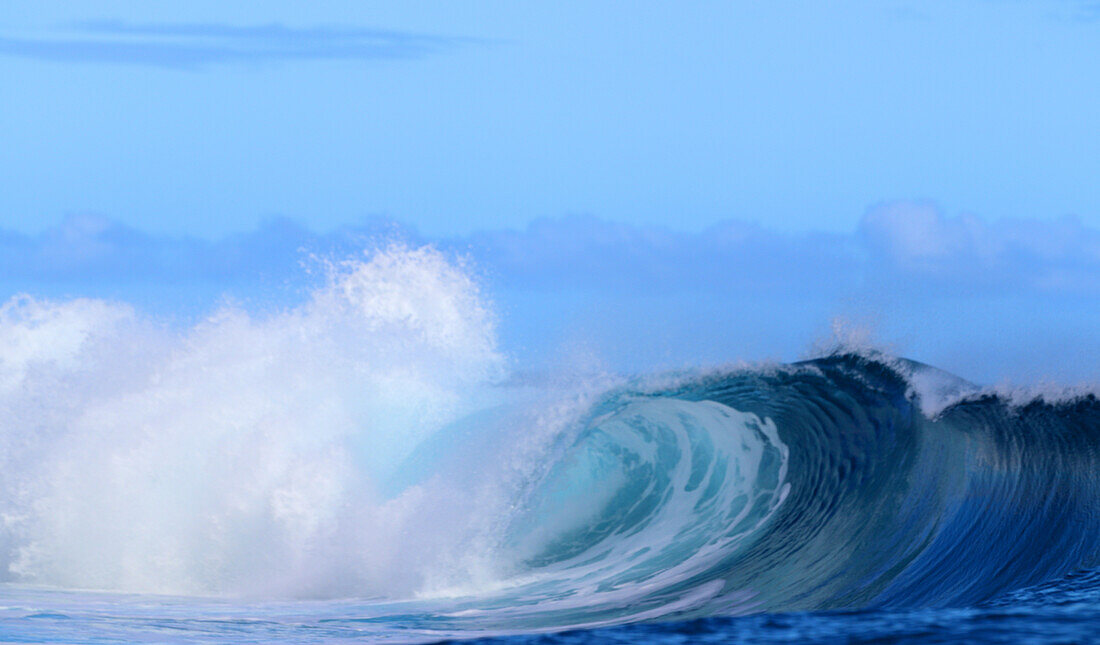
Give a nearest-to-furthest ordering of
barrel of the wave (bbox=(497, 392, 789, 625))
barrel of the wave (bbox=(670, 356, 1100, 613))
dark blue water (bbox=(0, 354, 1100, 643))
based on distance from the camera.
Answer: dark blue water (bbox=(0, 354, 1100, 643))
barrel of the wave (bbox=(670, 356, 1100, 613))
barrel of the wave (bbox=(497, 392, 789, 625))

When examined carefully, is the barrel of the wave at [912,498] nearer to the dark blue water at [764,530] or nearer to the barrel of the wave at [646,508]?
the dark blue water at [764,530]

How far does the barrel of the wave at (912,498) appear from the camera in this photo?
7.34m

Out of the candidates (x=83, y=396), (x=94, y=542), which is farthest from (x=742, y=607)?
(x=83, y=396)

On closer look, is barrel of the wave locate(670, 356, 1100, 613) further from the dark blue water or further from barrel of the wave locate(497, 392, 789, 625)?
barrel of the wave locate(497, 392, 789, 625)

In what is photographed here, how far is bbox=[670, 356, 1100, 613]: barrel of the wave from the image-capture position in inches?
289

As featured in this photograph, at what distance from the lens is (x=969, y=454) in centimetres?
906

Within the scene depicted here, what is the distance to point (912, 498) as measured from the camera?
8766mm

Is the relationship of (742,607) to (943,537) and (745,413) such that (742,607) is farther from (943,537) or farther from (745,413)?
(745,413)

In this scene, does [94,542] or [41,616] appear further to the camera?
[94,542]

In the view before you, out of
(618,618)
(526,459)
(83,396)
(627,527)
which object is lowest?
(618,618)

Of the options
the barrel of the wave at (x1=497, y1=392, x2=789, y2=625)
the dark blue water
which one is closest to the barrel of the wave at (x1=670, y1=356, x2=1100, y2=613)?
the dark blue water

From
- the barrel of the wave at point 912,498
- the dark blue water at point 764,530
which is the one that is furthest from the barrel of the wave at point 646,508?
the barrel of the wave at point 912,498

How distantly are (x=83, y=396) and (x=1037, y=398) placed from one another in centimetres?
1008

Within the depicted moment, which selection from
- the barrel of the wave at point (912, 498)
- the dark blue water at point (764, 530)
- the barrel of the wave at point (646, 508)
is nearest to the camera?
the dark blue water at point (764, 530)
